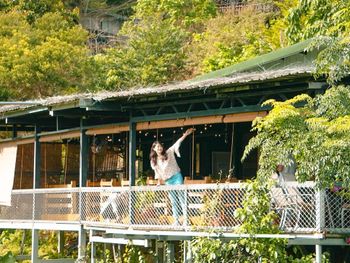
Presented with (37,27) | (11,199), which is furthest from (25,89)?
(11,199)

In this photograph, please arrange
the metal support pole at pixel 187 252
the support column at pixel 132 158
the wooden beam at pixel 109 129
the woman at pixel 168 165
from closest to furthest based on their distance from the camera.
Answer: the metal support pole at pixel 187 252
the woman at pixel 168 165
the support column at pixel 132 158
the wooden beam at pixel 109 129

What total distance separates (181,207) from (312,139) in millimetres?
4614

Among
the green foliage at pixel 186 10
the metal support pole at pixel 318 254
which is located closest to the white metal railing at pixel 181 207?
the metal support pole at pixel 318 254

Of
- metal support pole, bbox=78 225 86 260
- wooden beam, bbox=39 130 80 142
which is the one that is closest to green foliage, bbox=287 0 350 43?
wooden beam, bbox=39 130 80 142

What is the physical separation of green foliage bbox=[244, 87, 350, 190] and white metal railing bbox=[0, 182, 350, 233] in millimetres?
732

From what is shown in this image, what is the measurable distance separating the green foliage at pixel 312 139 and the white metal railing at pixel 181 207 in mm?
732

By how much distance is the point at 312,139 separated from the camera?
18.8 meters

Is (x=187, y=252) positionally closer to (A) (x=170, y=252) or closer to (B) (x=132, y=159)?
(A) (x=170, y=252)

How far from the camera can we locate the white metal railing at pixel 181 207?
20188mm

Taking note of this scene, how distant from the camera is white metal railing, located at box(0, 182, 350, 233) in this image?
20.2m

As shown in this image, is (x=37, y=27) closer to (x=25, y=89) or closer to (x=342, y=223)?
(x=25, y=89)

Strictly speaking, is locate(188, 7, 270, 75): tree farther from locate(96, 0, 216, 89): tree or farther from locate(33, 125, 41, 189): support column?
locate(33, 125, 41, 189): support column

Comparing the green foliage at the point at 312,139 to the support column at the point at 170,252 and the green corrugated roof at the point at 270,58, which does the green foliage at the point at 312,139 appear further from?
the green corrugated roof at the point at 270,58

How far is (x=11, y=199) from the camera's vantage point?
101 feet
